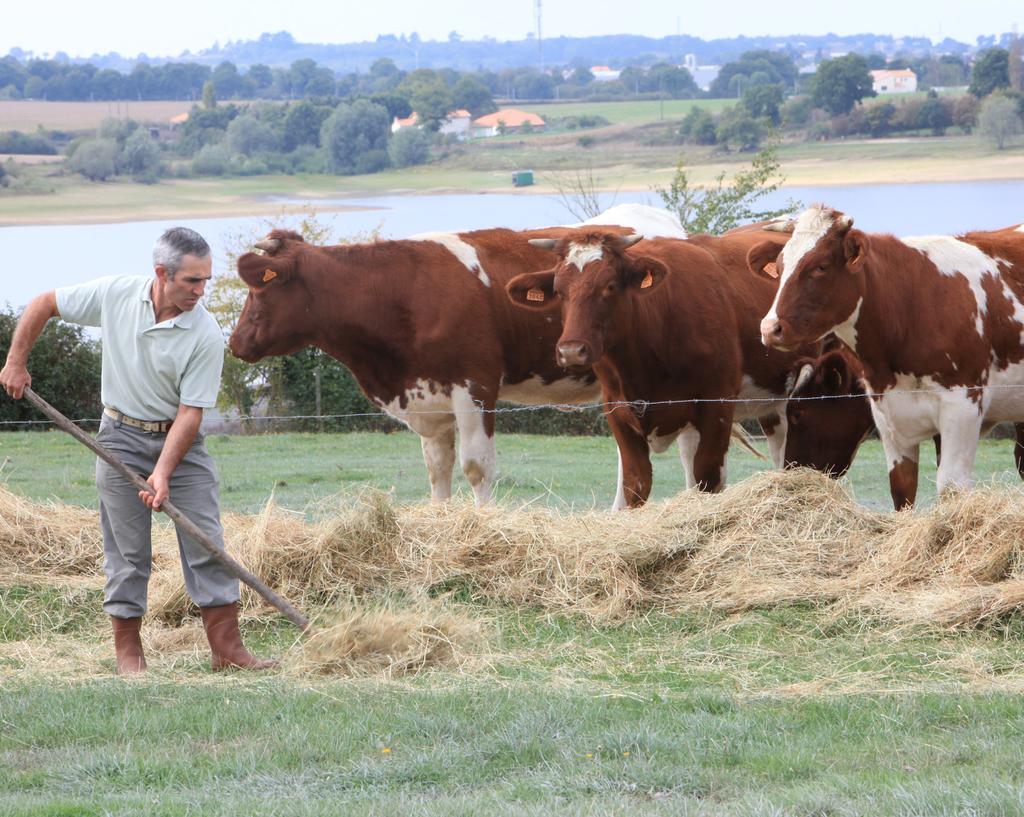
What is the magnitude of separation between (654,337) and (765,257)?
89 centimetres

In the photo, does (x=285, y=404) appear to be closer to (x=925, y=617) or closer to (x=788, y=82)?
(x=925, y=617)

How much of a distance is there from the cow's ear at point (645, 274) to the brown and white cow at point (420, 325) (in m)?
1.19

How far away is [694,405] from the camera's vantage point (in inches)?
366

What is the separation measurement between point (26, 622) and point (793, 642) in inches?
158

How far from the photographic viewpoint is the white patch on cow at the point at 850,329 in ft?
27.7

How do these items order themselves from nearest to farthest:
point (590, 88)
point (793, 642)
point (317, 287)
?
point (793, 642) < point (317, 287) < point (590, 88)

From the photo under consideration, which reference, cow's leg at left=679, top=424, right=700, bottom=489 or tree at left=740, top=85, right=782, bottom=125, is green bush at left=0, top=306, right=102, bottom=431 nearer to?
cow's leg at left=679, top=424, right=700, bottom=489

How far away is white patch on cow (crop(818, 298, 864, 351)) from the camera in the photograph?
845 centimetres

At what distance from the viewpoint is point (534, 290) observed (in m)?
9.38

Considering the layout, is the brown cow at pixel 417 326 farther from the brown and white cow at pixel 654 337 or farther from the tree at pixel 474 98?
the tree at pixel 474 98

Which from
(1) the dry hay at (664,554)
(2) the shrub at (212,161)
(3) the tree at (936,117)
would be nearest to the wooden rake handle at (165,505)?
(1) the dry hay at (664,554)

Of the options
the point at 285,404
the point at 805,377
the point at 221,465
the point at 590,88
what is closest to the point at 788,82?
the point at 590,88

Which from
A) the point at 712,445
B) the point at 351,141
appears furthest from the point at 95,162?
the point at 712,445

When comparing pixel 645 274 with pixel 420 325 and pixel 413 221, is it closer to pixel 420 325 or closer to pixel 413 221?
pixel 420 325
